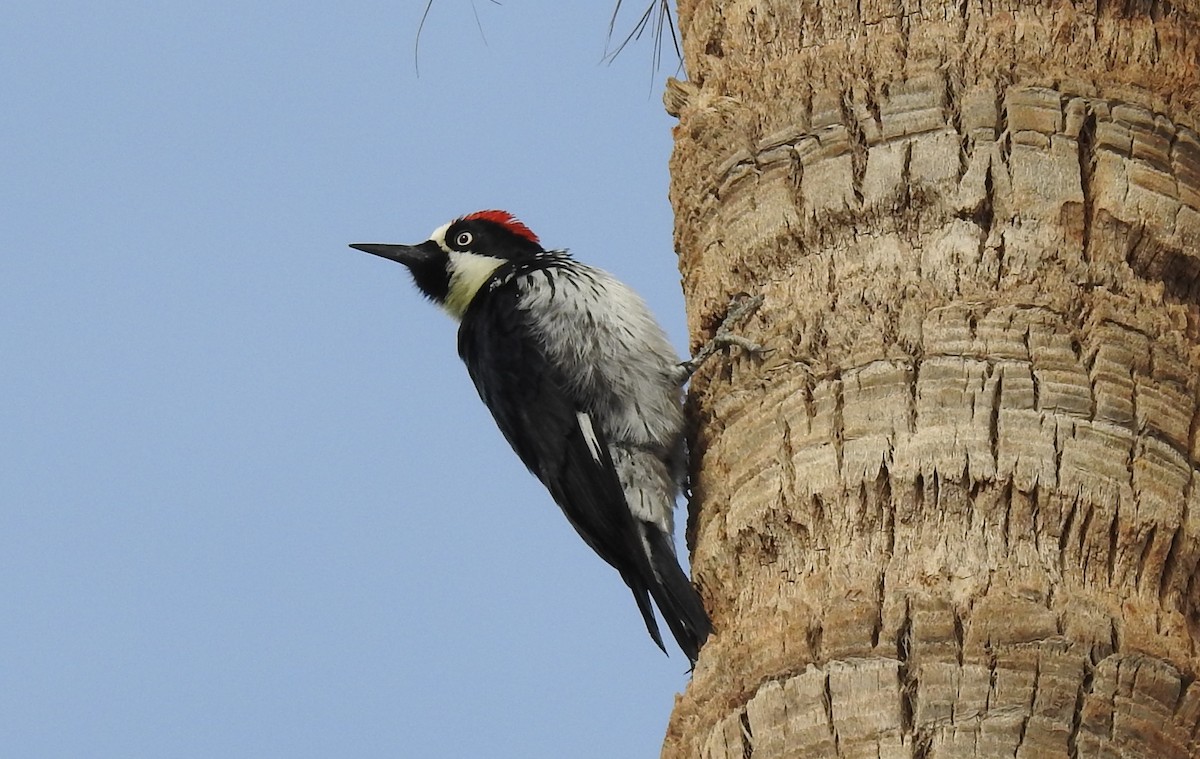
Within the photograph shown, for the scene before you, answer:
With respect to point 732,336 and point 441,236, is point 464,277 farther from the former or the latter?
point 732,336

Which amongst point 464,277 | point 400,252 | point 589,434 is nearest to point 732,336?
point 589,434

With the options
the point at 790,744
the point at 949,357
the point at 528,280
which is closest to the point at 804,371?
the point at 949,357

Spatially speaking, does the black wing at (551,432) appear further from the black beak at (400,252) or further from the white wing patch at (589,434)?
the black beak at (400,252)

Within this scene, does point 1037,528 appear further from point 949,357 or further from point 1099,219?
point 1099,219

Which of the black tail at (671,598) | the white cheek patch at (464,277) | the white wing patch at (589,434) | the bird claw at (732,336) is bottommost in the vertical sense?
the black tail at (671,598)

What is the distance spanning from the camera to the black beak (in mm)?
5930

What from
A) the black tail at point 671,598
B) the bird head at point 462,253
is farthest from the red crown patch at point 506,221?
the black tail at point 671,598

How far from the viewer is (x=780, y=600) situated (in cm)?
339

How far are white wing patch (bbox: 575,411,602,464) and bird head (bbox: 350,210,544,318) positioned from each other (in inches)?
41.4

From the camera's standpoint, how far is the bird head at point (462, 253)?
5.81 meters

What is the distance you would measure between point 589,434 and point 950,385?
1573 millimetres

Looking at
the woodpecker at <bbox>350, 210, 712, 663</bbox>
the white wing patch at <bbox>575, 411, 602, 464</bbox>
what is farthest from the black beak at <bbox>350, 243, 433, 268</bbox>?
the white wing patch at <bbox>575, 411, 602, 464</bbox>

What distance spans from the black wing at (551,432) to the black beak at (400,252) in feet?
2.03

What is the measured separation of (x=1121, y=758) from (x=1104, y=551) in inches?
16.9
